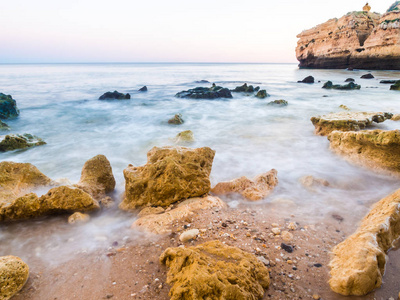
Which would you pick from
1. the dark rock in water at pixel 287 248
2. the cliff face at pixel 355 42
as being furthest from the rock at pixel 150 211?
the cliff face at pixel 355 42

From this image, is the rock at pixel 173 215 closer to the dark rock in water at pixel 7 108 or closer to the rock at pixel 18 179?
the rock at pixel 18 179

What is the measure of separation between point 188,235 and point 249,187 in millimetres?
1424

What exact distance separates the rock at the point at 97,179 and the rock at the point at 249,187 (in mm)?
1711

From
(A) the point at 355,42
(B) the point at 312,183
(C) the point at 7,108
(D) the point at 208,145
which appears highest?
(A) the point at 355,42

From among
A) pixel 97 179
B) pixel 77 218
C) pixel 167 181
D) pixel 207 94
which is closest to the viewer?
pixel 77 218

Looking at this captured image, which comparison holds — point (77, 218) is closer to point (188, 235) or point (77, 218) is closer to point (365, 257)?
point (188, 235)

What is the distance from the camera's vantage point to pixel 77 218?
3.05m

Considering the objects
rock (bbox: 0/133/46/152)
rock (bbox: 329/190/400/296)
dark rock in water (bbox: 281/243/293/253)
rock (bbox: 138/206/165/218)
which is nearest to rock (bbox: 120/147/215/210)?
rock (bbox: 138/206/165/218)

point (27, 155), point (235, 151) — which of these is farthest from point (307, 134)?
point (27, 155)

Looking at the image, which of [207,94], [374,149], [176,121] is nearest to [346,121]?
[374,149]

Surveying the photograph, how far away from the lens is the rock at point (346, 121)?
6.02m

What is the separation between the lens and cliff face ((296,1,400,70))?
29158 millimetres

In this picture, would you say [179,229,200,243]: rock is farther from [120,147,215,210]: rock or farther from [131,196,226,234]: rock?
[120,147,215,210]: rock

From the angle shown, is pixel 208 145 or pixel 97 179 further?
pixel 208 145
